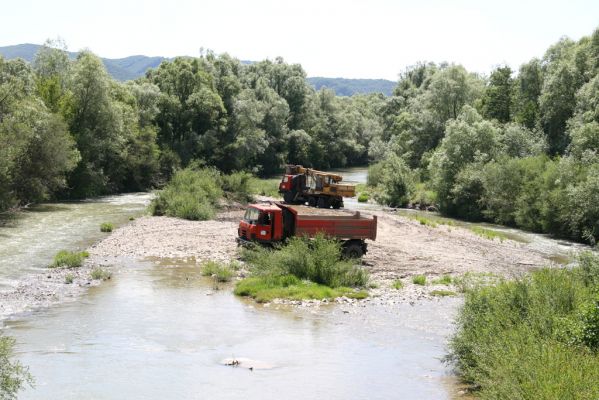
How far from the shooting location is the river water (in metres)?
15.0

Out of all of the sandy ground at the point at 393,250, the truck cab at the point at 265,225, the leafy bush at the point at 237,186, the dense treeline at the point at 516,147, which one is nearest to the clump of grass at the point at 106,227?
the sandy ground at the point at 393,250

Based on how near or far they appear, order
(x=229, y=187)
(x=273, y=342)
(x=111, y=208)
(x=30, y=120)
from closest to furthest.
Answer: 1. (x=273, y=342)
2. (x=30, y=120)
3. (x=111, y=208)
4. (x=229, y=187)

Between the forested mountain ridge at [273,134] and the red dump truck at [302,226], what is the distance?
1043 cm

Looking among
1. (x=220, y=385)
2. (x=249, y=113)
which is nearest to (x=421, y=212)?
(x=249, y=113)

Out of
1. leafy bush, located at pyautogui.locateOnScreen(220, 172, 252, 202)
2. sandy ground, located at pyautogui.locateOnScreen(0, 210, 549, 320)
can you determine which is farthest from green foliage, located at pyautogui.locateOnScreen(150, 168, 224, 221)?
leafy bush, located at pyautogui.locateOnScreen(220, 172, 252, 202)

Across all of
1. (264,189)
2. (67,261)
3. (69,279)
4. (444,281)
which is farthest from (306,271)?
(264,189)

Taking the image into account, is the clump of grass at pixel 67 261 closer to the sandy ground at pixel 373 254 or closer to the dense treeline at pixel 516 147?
the sandy ground at pixel 373 254

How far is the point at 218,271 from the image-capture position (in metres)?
26.7

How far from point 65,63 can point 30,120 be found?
651 inches

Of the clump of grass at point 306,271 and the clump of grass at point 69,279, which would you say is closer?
the clump of grass at point 306,271

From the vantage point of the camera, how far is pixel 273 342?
1861cm

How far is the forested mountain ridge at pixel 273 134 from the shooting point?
4547 cm

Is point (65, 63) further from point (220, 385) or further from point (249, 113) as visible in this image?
point (220, 385)

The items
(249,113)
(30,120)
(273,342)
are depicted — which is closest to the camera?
(273,342)
